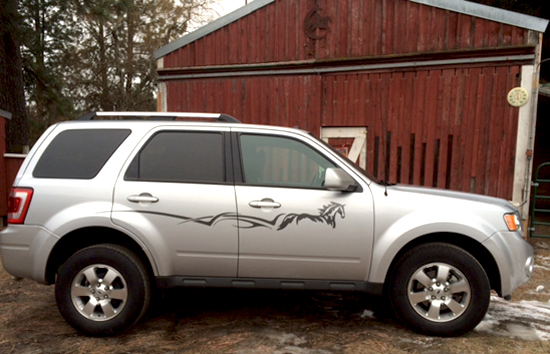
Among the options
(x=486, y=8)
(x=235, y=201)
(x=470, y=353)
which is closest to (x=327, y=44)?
(x=486, y=8)

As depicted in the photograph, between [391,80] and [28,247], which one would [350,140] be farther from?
[28,247]

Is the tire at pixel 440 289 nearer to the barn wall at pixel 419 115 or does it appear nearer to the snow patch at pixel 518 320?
the snow patch at pixel 518 320

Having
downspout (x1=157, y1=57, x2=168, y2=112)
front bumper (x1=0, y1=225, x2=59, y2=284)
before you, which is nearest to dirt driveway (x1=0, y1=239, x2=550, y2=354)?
front bumper (x1=0, y1=225, x2=59, y2=284)

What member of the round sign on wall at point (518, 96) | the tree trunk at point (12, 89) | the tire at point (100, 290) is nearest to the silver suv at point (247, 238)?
the tire at point (100, 290)

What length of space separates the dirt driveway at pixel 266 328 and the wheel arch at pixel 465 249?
479 millimetres

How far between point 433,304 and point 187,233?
224 cm

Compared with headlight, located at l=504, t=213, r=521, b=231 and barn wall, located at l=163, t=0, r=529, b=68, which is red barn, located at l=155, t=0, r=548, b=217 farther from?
headlight, located at l=504, t=213, r=521, b=231

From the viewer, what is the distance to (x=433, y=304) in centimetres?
333

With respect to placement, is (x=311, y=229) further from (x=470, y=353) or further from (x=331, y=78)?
(x=331, y=78)

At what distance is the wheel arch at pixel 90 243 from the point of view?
3.41 meters

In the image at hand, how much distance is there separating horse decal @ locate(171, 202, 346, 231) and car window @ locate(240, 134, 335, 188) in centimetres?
26

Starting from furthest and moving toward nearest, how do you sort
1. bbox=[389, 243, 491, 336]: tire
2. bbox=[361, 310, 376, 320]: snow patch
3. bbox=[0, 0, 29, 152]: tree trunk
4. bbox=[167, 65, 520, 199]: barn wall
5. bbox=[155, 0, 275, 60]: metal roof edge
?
bbox=[0, 0, 29, 152]: tree trunk → bbox=[155, 0, 275, 60]: metal roof edge → bbox=[167, 65, 520, 199]: barn wall → bbox=[361, 310, 376, 320]: snow patch → bbox=[389, 243, 491, 336]: tire

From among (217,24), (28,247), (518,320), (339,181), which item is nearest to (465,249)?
(518,320)

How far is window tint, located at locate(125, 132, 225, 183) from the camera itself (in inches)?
136
